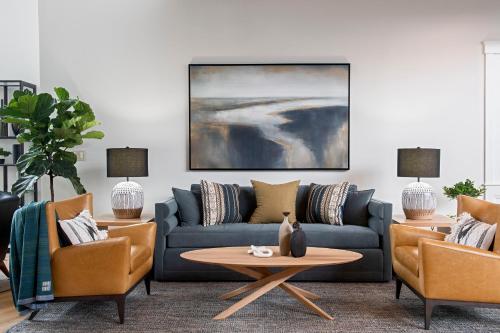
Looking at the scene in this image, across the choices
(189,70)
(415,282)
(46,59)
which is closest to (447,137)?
(415,282)

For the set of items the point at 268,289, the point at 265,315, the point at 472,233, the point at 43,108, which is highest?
the point at 43,108

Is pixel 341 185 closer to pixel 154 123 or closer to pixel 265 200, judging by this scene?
pixel 265 200

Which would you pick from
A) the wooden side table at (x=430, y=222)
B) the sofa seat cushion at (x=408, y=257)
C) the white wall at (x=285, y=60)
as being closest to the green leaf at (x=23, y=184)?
the white wall at (x=285, y=60)

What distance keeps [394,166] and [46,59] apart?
4091 millimetres

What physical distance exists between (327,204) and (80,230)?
7.69 feet

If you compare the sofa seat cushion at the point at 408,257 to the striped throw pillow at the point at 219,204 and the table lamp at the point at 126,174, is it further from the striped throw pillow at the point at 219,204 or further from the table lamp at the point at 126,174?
the table lamp at the point at 126,174

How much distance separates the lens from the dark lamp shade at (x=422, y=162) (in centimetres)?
474

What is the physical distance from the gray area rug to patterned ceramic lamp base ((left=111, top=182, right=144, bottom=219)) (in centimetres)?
104

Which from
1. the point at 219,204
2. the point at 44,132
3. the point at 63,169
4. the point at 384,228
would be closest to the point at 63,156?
the point at 63,169

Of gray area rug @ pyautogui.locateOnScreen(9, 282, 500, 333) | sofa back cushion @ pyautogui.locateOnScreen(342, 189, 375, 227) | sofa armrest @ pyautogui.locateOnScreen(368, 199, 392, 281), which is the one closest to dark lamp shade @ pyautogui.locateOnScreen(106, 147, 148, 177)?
gray area rug @ pyautogui.locateOnScreen(9, 282, 500, 333)

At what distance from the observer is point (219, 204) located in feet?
15.6

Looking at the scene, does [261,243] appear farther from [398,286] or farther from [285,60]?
[285,60]

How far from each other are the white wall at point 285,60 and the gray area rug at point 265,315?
1804 mm

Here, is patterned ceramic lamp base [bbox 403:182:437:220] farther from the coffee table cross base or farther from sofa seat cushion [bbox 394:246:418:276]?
the coffee table cross base
